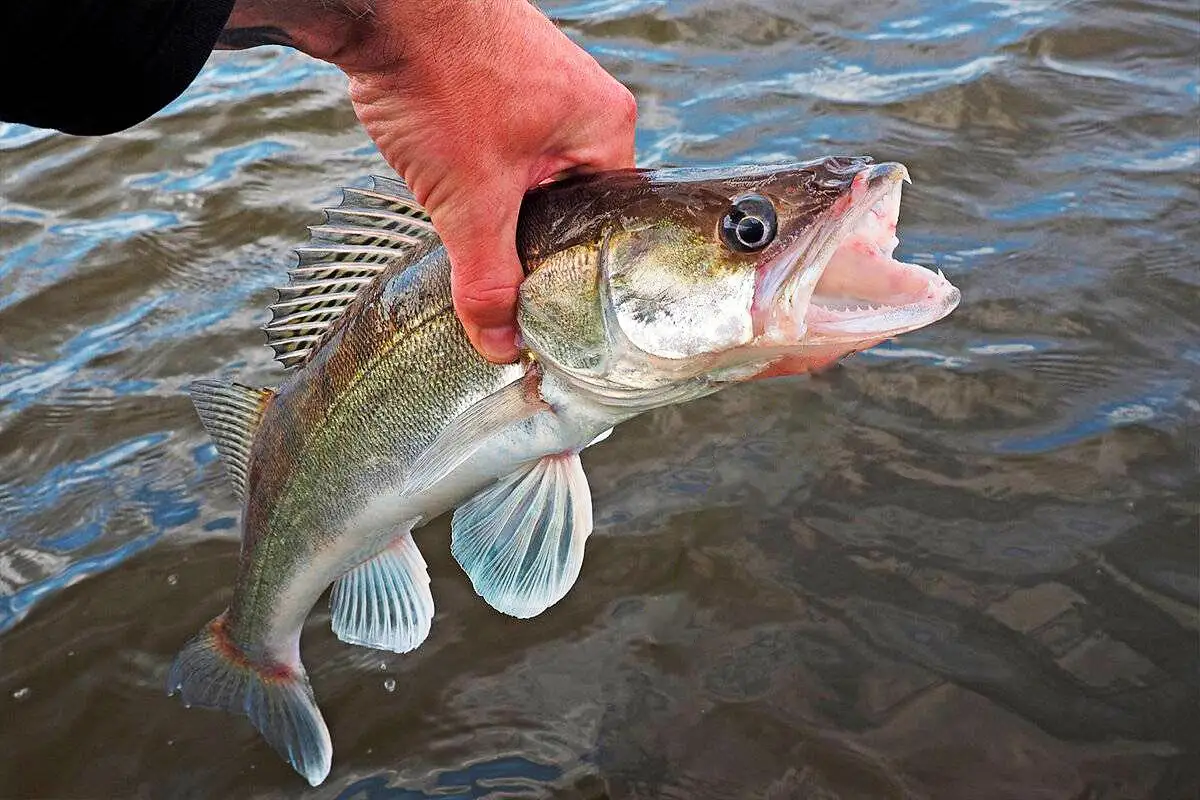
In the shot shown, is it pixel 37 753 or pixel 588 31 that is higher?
pixel 588 31

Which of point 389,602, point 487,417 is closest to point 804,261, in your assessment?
point 487,417

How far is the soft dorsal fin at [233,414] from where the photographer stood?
2.86 meters

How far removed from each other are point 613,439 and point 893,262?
2123mm

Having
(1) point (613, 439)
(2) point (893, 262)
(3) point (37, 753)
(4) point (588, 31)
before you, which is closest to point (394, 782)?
(3) point (37, 753)

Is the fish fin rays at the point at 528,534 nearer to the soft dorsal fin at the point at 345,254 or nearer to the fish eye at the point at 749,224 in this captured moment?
the soft dorsal fin at the point at 345,254

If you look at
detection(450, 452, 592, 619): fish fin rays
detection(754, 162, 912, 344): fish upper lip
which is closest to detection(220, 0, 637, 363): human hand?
detection(450, 452, 592, 619): fish fin rays

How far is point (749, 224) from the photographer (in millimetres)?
1980

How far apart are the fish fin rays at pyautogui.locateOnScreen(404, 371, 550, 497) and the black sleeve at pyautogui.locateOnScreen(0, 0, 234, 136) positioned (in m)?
0.79

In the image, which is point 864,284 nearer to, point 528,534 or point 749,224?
point 749,224

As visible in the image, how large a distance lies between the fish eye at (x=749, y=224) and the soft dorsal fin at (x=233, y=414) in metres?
1.36

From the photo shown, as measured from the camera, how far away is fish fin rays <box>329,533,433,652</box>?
9.26 feet

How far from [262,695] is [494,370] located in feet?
4.14

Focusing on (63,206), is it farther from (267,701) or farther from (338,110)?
(267,701)

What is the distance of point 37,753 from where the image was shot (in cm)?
320
